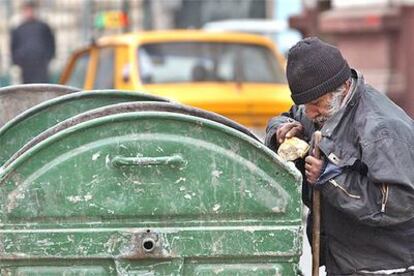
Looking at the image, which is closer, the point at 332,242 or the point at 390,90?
the point at 332,242

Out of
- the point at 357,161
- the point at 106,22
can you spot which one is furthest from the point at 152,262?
the point at 106,22

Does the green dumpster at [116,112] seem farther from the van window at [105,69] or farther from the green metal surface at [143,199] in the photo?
the van window at [105,69]

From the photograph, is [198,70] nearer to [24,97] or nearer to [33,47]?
[33,47]

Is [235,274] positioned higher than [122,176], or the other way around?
[122,176]

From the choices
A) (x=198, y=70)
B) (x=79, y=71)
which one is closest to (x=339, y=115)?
(x=198, y=70)

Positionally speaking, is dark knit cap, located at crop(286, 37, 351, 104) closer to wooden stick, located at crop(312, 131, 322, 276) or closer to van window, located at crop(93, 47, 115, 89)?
wooden stick, located at crop(312, 131, 322, 276)

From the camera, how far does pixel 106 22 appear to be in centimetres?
2403

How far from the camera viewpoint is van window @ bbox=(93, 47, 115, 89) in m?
10.9

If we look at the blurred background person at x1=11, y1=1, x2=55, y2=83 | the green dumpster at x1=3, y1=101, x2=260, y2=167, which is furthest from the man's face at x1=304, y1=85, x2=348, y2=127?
the blurred background person at x1=11, y1=1, x2=55, y2=83

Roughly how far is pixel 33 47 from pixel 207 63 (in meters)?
4.92

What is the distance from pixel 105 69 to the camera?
11.1m

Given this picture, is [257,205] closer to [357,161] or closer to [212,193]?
[212,193]

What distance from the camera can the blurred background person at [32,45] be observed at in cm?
1532

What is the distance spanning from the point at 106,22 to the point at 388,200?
2081 centimetres
